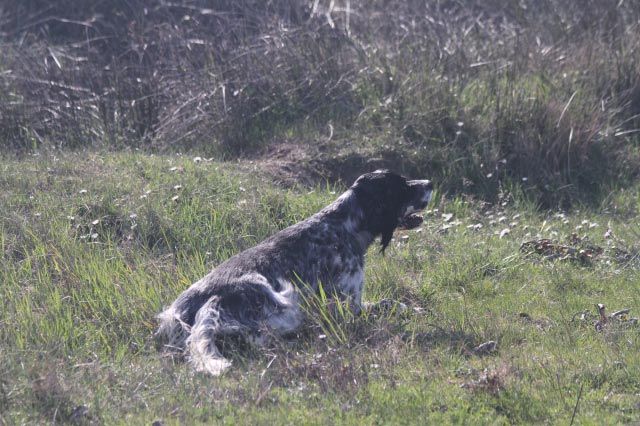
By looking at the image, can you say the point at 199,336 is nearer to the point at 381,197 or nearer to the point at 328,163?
the point at 381,197

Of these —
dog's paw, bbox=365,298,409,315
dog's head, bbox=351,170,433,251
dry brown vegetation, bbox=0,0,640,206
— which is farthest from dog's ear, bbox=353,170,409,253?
dry brown vegetation, bbox=0,0,640,206

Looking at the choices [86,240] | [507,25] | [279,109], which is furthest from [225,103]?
[507,25]

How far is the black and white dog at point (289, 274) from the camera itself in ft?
18.1

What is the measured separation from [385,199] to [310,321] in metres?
1.26

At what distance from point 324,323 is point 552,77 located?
6786mm

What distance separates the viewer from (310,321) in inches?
233

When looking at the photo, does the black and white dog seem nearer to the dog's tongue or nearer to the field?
the dog's tongue

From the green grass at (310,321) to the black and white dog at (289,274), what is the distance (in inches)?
8.0

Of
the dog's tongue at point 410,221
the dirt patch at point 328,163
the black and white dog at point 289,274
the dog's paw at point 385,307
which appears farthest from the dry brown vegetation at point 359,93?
the dog's paw at point 385,307

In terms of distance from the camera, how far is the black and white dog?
5.53 meters

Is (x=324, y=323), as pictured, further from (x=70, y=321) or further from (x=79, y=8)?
(x=79, y=8)

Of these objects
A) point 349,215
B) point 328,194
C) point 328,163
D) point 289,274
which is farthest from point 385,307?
point 328,163

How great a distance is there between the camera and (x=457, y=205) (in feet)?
30.2

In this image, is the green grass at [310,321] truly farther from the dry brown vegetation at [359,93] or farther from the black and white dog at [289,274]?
the dry brown vegetation at [359,93]
